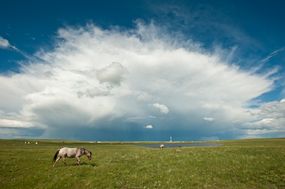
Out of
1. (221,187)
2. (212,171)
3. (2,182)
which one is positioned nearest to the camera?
(221,187)

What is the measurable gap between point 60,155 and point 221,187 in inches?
823

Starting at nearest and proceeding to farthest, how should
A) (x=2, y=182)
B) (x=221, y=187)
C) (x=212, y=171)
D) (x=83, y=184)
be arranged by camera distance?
(x=221, y=187), (x=83, y=184), (x=2, y=182), (x=212, y=171)

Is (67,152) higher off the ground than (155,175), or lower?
higher

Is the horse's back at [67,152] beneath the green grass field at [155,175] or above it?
above

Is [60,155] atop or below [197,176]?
atop

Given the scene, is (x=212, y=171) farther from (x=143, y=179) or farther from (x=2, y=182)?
(x=2, y=182)

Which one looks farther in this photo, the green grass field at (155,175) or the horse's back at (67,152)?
the horse's back at (67,152)

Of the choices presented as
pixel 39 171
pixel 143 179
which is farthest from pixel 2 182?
pixel 143 179

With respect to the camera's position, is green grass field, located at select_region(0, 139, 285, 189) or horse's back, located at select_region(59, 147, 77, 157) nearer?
green grass field, located at select_region(0, 139, 285, 189)

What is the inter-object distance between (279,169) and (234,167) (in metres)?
5.19

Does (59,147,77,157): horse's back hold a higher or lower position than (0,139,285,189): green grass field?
higher

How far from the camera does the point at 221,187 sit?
21.5 metres

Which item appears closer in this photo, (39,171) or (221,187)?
(221,187)

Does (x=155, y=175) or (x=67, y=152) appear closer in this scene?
(x=155, y=175)
